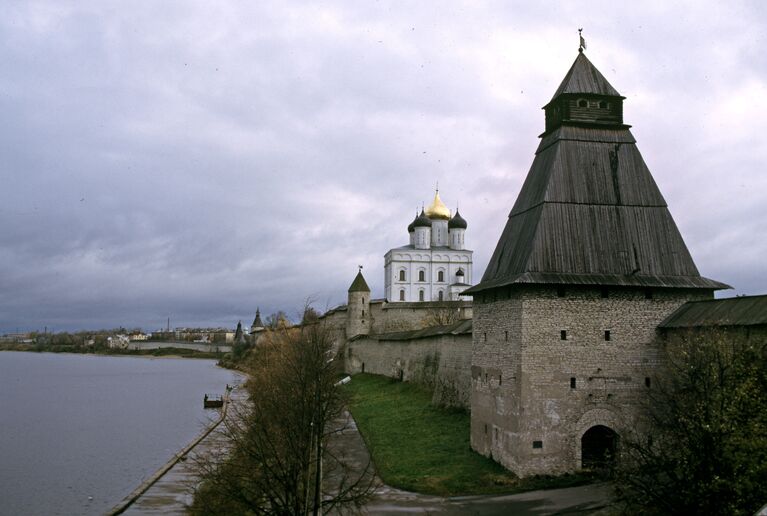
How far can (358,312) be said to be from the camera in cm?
5725

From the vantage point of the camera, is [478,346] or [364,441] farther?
[364,441]

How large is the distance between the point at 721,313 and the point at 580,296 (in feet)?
10.1

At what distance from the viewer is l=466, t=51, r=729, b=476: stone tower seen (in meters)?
16.6

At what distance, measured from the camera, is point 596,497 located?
14.9m

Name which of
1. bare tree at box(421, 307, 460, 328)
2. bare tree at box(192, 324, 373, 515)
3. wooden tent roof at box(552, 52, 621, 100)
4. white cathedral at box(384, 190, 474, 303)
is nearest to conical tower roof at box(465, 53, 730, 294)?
wooden tent roof at box(552, 52, 621, 100)

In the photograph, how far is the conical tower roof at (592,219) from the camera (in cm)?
1725

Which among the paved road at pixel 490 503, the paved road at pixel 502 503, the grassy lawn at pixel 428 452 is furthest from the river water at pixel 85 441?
the paved road at pixel 502 503

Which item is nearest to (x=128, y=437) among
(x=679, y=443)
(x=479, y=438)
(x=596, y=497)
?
(x=479, y=438)

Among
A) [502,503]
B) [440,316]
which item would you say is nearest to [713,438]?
[502,503]

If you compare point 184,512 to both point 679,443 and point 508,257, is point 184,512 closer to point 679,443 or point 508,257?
point 508,257

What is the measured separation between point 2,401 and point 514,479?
1868 inches

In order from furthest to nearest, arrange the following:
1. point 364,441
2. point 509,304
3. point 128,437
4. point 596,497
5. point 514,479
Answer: point 128,437
point 364,441
point 509,304
point 514,479
point 596,497

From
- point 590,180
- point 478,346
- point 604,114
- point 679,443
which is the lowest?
point 679,443

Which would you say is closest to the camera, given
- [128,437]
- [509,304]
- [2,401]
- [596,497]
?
[596,497]
